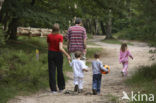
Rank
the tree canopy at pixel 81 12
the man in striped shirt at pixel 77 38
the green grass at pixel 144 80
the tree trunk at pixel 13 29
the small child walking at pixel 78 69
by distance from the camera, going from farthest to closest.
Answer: the tree trunk at pixel 13 29
the tree canopy at pixel 81 12
the man in striped shirt at pixel 77 38
the green grass at pixel 144 80
the small child walking at pixel 78 69

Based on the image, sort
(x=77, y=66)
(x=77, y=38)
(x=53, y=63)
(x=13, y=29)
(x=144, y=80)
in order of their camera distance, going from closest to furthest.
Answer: (x=77, y=66) → (x=53, y=63) → (x=77, y=38) → (x=144, y=80) → (x=13, y=29)

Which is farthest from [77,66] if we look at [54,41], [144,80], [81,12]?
[81,12]

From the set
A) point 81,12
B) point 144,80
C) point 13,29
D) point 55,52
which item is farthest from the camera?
point 13,29

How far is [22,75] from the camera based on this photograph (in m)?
9.48

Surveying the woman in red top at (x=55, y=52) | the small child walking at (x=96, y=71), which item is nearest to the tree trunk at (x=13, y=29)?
the woman in red top at (x=55, y=52)

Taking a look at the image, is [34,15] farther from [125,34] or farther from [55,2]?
[125,34]

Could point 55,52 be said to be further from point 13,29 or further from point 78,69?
point 13,29

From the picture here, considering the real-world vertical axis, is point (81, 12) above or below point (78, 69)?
above

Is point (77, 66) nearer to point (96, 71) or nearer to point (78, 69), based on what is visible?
point (78, 69)

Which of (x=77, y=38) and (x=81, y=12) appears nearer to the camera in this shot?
(x=77, y=38)

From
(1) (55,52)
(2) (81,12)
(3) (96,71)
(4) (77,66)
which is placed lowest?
(3) (96,71)

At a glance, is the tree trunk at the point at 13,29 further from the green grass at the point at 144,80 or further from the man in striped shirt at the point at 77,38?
the man in striped shirt at the point at 77,38

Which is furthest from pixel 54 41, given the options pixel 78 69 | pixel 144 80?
pixel 144 80

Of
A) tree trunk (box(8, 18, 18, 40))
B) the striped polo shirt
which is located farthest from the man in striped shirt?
tree trunk (box(8, 18, 18, 40))
